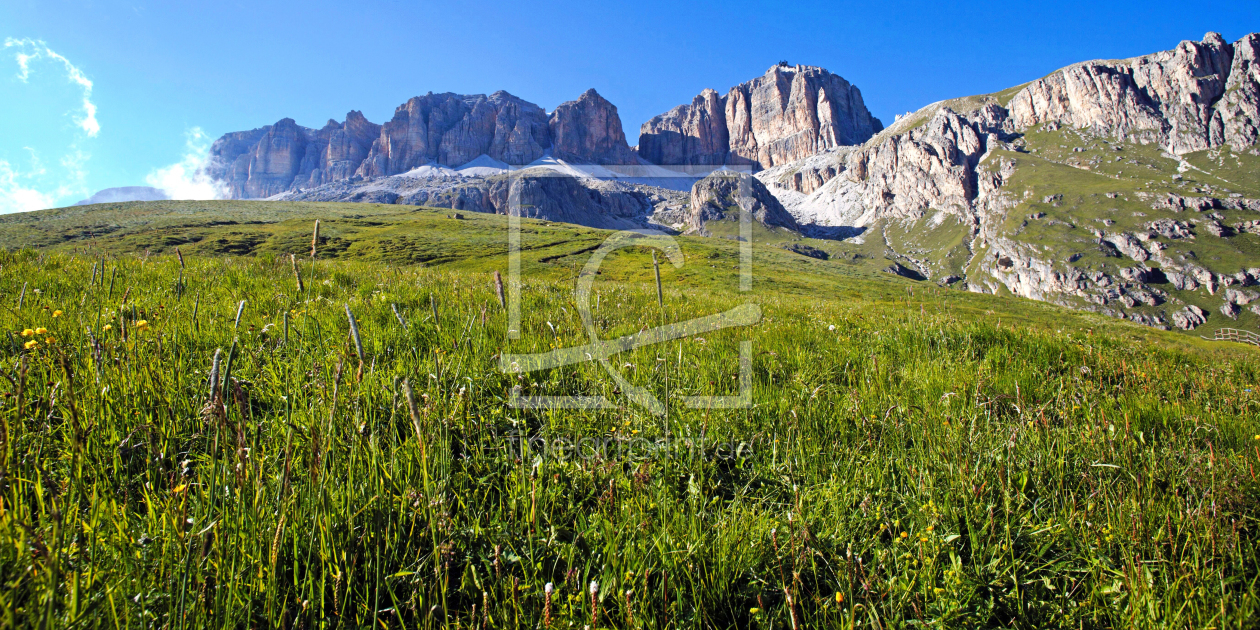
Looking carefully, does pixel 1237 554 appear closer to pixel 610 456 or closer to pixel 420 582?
pixel 610 456

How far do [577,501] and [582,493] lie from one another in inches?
2.3

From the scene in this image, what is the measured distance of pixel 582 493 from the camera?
2572mm

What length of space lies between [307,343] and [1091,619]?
196 inches

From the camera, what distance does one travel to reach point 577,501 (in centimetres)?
252

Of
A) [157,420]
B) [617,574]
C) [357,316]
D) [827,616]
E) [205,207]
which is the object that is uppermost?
[205,207]

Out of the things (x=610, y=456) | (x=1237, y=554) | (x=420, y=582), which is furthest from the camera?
(x=610, y=456)

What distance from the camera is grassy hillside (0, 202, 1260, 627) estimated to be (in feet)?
5.25

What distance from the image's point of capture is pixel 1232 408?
4121 millimetres

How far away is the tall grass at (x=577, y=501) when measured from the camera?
5.18ft

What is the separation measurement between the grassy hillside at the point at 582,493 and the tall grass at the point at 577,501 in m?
0.02

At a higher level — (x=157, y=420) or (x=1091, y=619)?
(x=157, y=420)

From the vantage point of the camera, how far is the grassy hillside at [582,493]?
160 cm

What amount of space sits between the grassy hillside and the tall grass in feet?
0.06

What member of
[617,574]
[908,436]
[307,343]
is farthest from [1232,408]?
[307,343]
